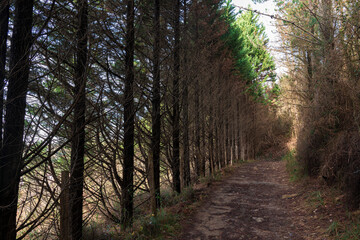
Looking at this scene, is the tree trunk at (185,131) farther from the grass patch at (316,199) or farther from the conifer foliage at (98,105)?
the grass patch at (316,199)

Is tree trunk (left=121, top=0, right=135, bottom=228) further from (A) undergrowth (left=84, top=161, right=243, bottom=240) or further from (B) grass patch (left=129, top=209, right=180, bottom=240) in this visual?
(B) grass patch (left=129, top=209, right=180, bottom=240)

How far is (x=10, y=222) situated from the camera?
257 centimetres

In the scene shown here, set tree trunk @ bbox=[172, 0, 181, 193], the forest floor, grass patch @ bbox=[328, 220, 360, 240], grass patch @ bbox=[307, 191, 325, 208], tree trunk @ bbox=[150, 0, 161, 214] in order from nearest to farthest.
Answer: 1. grass patch @ bbox=[328, 220, 360, 240]
2. the forest floor
3. grass patch @ bbox=[307, 191, 325, 208]
4. tree trunk @ bbox=[150, 0, 161, 214]
5. tree trunk @ bbox=[172, 0, 181, 193]

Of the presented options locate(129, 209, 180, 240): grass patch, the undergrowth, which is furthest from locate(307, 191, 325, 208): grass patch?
locate(129, 209, 180, 240): grass patch

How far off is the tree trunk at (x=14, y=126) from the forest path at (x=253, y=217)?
11.0 ft

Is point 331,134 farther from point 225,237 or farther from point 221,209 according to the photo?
point 225,237

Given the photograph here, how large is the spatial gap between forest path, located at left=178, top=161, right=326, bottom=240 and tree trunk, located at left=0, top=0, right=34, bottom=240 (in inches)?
132

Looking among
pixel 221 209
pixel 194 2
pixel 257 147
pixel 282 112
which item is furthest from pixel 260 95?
pixel 221 209

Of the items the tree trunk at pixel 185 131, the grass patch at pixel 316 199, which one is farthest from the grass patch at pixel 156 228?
the tree trunk at pixel 185 131

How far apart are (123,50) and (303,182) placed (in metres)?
7.52

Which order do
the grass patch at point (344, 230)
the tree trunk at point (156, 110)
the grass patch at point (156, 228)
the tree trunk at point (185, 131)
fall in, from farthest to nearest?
the tree trunk at point (185, 131) < the tree trunk at point (156, 110) < the grass patch at point (156, 228) < the grass patch at point (344, 230)

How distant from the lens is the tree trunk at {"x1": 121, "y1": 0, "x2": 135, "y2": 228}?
524cm

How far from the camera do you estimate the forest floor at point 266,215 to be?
488 centimetres

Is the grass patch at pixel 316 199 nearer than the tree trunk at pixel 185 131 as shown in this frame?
Yes
